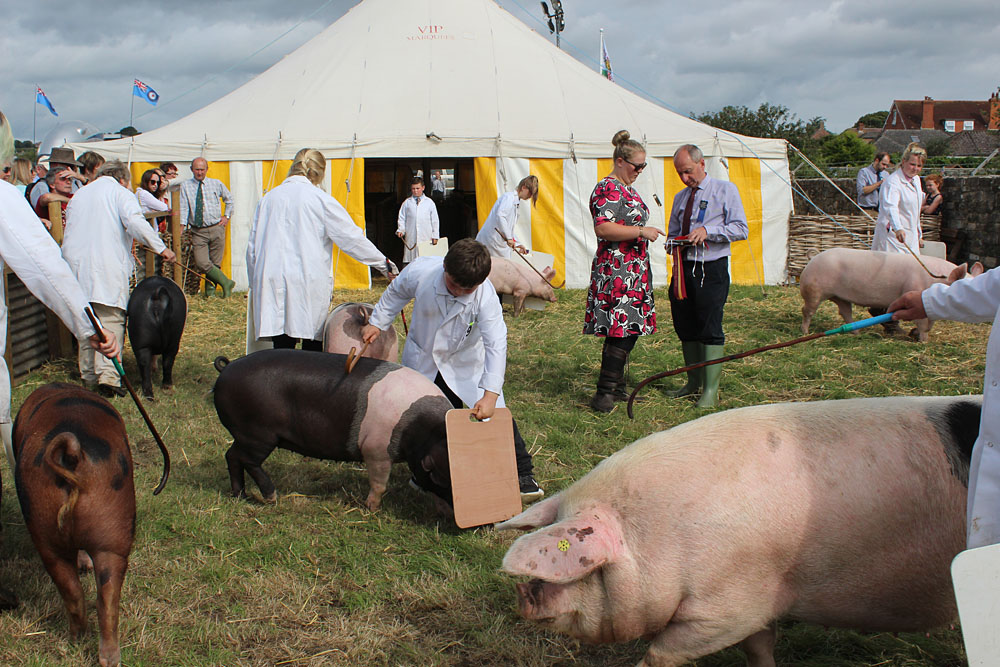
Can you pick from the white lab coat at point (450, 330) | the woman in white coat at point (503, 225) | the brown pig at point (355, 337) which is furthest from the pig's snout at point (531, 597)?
the woman in white coat at point (503, 225)

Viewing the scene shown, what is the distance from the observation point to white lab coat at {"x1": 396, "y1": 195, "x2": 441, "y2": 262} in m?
12.1

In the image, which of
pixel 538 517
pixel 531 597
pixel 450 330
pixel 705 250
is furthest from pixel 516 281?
pixel 531 597

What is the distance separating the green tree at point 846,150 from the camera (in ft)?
124

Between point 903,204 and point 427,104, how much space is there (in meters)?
7.59

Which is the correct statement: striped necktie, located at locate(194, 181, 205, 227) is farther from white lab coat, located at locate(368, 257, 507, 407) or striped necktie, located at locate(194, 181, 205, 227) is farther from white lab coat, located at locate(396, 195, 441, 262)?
white lab coat, located at locate(368, 257, 507, 407)

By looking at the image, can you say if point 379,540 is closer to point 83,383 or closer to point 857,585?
point 857,585

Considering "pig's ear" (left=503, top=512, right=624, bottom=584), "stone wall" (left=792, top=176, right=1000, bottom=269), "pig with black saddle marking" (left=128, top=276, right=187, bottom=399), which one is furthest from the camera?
"stone wall" (left=792, top=176, right=1000, bottom=269)

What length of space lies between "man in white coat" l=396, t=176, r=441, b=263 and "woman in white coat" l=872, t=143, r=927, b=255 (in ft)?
20.7

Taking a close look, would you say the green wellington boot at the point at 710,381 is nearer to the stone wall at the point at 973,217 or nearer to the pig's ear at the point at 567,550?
the pig's ear at the point at 567,550

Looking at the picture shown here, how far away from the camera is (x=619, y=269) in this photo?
5660mm

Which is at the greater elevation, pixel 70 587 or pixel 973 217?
pixel 973 217

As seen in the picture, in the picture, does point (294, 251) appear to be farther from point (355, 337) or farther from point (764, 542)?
point (764, 542)

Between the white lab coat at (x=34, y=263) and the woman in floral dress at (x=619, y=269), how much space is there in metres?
3.39

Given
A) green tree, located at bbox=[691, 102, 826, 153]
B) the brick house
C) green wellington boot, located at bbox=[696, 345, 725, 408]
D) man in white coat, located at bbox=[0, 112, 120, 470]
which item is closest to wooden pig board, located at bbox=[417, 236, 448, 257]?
green wellington boot, located at bbox=[696, 345, 725, 408]
